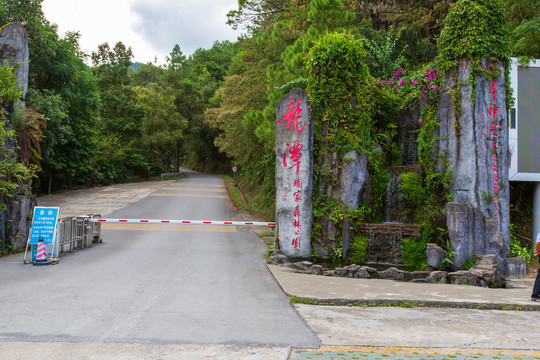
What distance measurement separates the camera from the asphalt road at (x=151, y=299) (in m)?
5.30

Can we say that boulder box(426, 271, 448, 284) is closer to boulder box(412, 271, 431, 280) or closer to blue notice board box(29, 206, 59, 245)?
boulder box(412, 271, 431, 280)

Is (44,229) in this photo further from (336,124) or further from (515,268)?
(515,268)

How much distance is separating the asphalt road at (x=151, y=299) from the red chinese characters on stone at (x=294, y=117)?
3912 mm

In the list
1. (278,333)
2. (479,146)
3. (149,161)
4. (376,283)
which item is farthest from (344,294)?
(149,161)

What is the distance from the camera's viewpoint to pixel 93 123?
3083cm

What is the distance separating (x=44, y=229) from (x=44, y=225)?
109 mm

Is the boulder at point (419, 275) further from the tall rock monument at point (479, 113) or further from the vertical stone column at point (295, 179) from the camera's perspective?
the vertical stone column at point (295, 179)

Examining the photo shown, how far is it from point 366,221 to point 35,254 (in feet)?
29.4

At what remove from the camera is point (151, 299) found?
7.16 m

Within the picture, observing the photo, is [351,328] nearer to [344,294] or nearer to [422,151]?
[344,294]

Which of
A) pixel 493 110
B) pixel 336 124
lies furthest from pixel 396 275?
pixel 493 110

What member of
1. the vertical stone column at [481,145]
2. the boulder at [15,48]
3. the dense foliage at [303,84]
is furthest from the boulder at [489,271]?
the boulder at [15,48]

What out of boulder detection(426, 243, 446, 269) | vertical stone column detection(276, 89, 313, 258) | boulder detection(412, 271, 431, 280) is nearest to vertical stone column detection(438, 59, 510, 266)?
boulder detection(426, 243, 446, 269)

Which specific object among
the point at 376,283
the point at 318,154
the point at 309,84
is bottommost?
the point at 376,283
